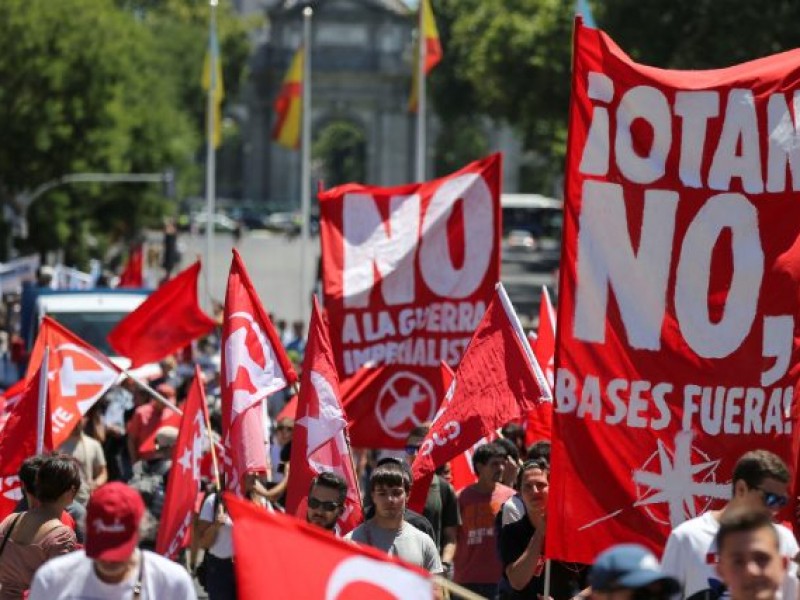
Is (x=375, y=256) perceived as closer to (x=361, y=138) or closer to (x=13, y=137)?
(x=13, y=137)

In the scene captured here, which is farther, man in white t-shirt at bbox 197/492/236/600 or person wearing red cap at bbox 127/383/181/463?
person wearing red cap at bbox 127/383/181/463

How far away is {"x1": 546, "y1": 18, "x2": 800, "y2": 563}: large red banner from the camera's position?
7.32 meters

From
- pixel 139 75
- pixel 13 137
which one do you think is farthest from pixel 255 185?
pixel 13 137

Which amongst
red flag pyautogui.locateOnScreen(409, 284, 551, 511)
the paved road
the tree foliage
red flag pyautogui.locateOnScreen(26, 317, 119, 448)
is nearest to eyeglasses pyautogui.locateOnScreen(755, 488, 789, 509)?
red flag pyautogui.locateOnScreen(409, 284, 551, 511)

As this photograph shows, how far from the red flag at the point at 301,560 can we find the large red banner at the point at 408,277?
6.41 metres

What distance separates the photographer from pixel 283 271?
65188 mm

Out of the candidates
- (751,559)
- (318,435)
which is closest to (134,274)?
(318,435)

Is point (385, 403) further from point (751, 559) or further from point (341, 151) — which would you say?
point (341, 151)

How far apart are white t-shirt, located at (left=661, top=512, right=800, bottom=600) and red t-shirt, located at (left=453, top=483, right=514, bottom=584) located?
3.68m

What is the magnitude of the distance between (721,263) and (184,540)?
3.96 m

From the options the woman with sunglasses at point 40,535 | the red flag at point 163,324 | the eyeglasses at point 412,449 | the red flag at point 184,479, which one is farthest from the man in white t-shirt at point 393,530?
the red flag at point 163,324

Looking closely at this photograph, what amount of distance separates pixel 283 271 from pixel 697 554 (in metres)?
59.1

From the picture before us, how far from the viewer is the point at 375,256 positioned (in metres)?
12.9

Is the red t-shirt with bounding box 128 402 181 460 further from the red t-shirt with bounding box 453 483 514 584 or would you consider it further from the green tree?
the green tree
